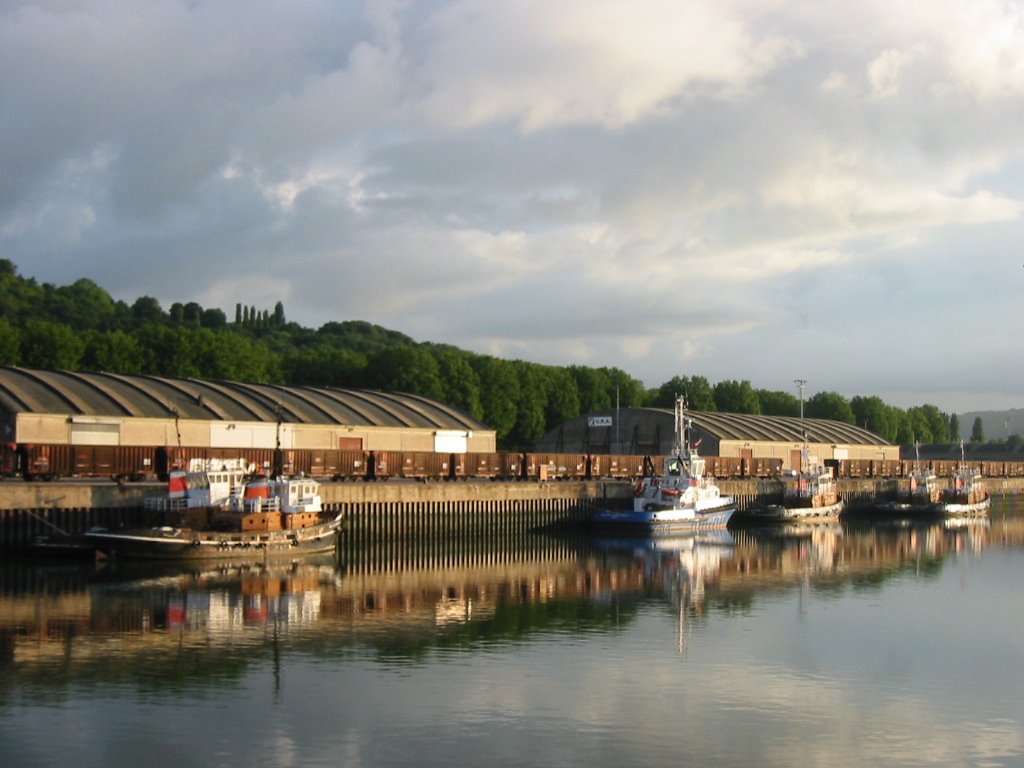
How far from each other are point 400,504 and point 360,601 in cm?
2667

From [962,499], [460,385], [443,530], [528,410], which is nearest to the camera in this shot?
[443,530]

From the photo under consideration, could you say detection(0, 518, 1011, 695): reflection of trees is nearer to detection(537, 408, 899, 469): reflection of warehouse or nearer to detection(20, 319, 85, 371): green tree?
detection(537, 408, 899, 469): reflection of warehouse

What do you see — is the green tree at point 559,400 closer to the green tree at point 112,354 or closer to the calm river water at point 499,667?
the green tree at point 112,354

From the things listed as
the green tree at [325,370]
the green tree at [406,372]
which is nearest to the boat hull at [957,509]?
the green tree at [406,372]

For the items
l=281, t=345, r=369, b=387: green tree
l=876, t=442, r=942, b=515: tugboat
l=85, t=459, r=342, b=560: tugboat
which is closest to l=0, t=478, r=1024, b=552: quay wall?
l=85, t=459, r=342, b=560: tugboat

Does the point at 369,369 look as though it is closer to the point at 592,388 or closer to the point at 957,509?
the point at 592,388

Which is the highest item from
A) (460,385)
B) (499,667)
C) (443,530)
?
(460,385)

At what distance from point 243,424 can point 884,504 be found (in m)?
69.9

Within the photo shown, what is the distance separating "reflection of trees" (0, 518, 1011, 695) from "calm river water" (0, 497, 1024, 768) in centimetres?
19

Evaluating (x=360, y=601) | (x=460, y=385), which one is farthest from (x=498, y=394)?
Answer: (x=360, y=601)

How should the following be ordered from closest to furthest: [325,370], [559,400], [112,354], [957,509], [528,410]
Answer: [957,509], [112,354], [325,370], [528,410], [559,400]

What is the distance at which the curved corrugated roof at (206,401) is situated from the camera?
7462 cm

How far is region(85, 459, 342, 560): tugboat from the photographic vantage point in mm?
58594

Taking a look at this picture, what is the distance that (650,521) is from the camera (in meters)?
84.6
